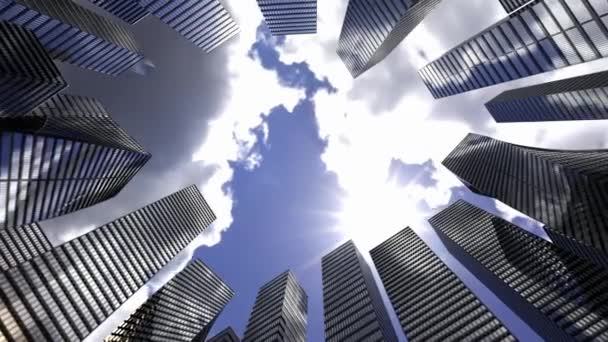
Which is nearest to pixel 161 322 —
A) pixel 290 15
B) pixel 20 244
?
pixel 20 244

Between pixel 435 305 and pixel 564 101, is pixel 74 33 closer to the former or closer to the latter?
pixel 435 305

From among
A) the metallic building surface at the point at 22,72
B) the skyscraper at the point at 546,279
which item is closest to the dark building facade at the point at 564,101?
the skyscraper at the point at 546,279

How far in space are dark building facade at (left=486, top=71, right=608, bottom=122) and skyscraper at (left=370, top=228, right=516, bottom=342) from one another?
68.6m

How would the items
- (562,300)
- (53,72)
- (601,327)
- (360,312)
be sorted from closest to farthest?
(601,327), (53,72), (562,300), (360,312)

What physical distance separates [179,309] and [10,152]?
13242 centimetres

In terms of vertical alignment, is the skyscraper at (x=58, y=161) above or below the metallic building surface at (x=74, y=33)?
below

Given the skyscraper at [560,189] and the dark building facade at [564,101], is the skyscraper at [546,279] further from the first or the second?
the dark building facade at [564,101]

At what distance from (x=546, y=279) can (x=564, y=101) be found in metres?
58.6

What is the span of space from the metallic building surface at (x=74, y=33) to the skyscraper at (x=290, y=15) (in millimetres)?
51396

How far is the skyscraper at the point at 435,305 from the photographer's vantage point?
12319cm

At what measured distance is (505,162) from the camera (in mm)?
156750

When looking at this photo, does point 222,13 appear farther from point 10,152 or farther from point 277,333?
point 277,333

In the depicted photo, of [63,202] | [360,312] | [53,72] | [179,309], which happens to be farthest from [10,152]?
[179,309]

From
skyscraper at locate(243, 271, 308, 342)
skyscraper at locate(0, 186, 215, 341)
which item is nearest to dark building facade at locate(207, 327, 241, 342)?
skyscraper at locate(243, 271, 308, 342)
